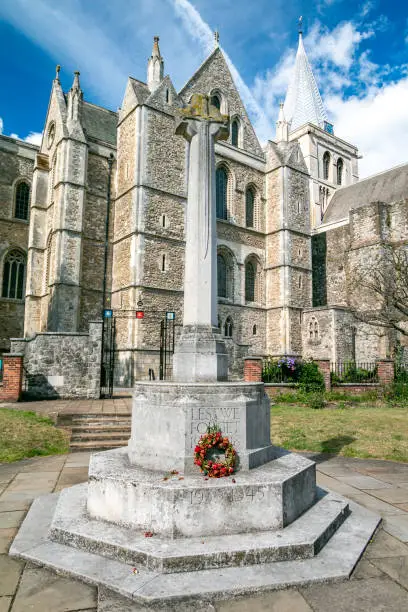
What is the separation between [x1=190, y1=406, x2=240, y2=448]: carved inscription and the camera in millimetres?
4078

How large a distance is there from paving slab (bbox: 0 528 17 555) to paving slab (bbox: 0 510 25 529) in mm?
107

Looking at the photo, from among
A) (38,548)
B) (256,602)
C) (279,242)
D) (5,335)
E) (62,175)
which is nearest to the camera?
(256,602)

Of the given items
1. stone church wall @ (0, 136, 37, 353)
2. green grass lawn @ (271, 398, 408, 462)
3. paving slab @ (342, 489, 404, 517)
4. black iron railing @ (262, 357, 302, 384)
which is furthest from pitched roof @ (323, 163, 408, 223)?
paving slab @ (342, 489, 404, 517)

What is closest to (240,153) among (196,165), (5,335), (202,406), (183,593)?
(5,335)

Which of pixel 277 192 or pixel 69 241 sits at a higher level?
pixel 277 192

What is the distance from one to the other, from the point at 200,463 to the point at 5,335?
22228 mm

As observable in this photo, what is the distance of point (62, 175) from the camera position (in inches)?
831

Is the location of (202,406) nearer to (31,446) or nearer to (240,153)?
(31,446)

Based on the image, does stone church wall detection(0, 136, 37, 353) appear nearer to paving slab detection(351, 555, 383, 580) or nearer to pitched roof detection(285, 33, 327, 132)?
paving slab detection(351, 555, 383, 580)

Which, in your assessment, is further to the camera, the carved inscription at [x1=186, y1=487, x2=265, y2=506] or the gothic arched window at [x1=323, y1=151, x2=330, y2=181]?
the gothic arched window at [x1=323, y1=151, x2=330, y2=181]

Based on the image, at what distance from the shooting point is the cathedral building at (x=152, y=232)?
791 inches

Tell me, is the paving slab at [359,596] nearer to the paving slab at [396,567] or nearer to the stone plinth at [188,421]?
the paving slab at [396,567]

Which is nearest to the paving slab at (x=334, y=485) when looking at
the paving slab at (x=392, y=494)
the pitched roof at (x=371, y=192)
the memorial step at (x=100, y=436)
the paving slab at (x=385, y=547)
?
the paving slab at (x=392, y=494)

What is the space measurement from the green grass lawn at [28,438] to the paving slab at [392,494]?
5384 millimetres
